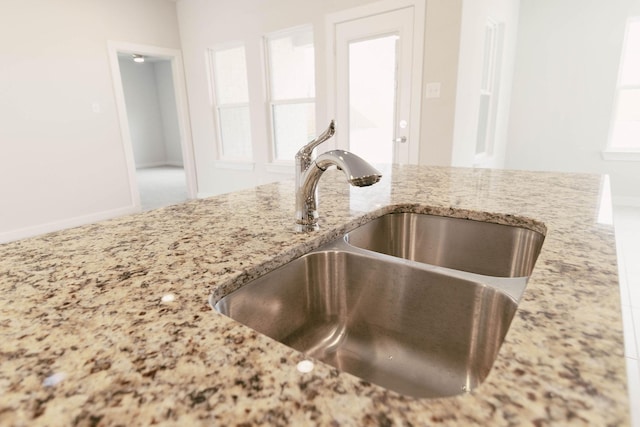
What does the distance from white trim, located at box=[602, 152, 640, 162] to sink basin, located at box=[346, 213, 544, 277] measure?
13.9ft

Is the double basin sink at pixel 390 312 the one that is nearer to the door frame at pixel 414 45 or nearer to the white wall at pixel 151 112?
the door frame at pixel 414 45

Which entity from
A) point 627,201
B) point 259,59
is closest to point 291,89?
point 259,59

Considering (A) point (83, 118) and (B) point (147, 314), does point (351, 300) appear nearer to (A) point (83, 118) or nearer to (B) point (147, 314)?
(B) point (147, 314)

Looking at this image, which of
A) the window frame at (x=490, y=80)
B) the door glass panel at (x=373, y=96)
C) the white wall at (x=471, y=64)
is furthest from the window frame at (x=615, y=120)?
the door glass panel at (x=373, y=96)

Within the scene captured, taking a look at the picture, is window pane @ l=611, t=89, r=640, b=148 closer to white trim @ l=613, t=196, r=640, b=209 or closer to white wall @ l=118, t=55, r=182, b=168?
white trim @ l=613, t=196, r=640, b=209

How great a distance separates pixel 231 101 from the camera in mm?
4461

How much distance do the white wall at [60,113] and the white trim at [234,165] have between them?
111cm

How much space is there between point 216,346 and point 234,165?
4.29 metres

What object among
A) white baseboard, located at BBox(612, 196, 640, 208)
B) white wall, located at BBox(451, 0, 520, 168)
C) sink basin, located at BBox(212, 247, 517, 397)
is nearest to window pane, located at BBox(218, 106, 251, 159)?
white wall, located at BBox(451, 0, 520, 168)

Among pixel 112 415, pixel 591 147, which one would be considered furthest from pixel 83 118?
pixel 591 147

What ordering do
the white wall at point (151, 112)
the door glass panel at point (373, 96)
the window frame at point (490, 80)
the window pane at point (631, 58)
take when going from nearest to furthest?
1. the door glass panel at point (373, 96)
2. the window frame at point (490, 80)
3. the window pane at point (631, 58)
4. the white wall at point (151, 112)

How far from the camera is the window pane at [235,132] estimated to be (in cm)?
442

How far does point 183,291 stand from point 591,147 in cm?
506

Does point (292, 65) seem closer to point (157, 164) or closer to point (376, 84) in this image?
point (376, 84)
